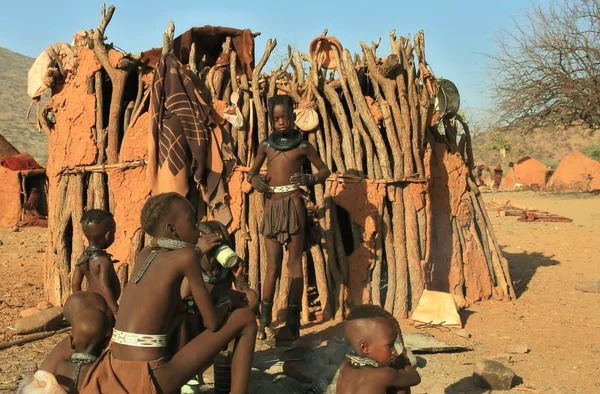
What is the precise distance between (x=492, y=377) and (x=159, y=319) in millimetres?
2232

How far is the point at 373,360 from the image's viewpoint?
3.03m

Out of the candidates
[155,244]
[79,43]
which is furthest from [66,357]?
[79,43]

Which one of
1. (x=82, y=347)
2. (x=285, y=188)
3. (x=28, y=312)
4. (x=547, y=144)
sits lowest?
(x=28, y=312)

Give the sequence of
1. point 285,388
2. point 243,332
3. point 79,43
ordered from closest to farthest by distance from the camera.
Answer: point 243,332 < point 285,388 < point 79,43

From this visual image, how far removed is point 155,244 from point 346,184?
3268mm

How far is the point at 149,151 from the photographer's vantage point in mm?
5805

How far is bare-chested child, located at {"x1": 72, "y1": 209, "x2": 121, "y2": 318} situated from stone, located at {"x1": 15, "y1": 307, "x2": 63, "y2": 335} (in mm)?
1521

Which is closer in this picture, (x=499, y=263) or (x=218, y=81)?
(x=218, y=81)

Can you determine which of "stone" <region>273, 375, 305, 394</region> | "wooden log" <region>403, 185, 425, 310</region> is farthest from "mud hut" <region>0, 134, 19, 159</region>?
"stone" <region>273, 375, 305, 394</region>

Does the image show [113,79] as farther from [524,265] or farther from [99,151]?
[524,265]

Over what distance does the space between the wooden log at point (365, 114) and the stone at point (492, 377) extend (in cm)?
239

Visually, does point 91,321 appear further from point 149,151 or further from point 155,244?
point 149,151

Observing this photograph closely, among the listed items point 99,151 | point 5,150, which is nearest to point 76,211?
point 99,151

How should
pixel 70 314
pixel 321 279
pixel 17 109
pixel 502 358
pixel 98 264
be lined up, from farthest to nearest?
pixel 17 109, pixel 321 279, pixel 502 358, pixel 98 264, pixel 70 314
